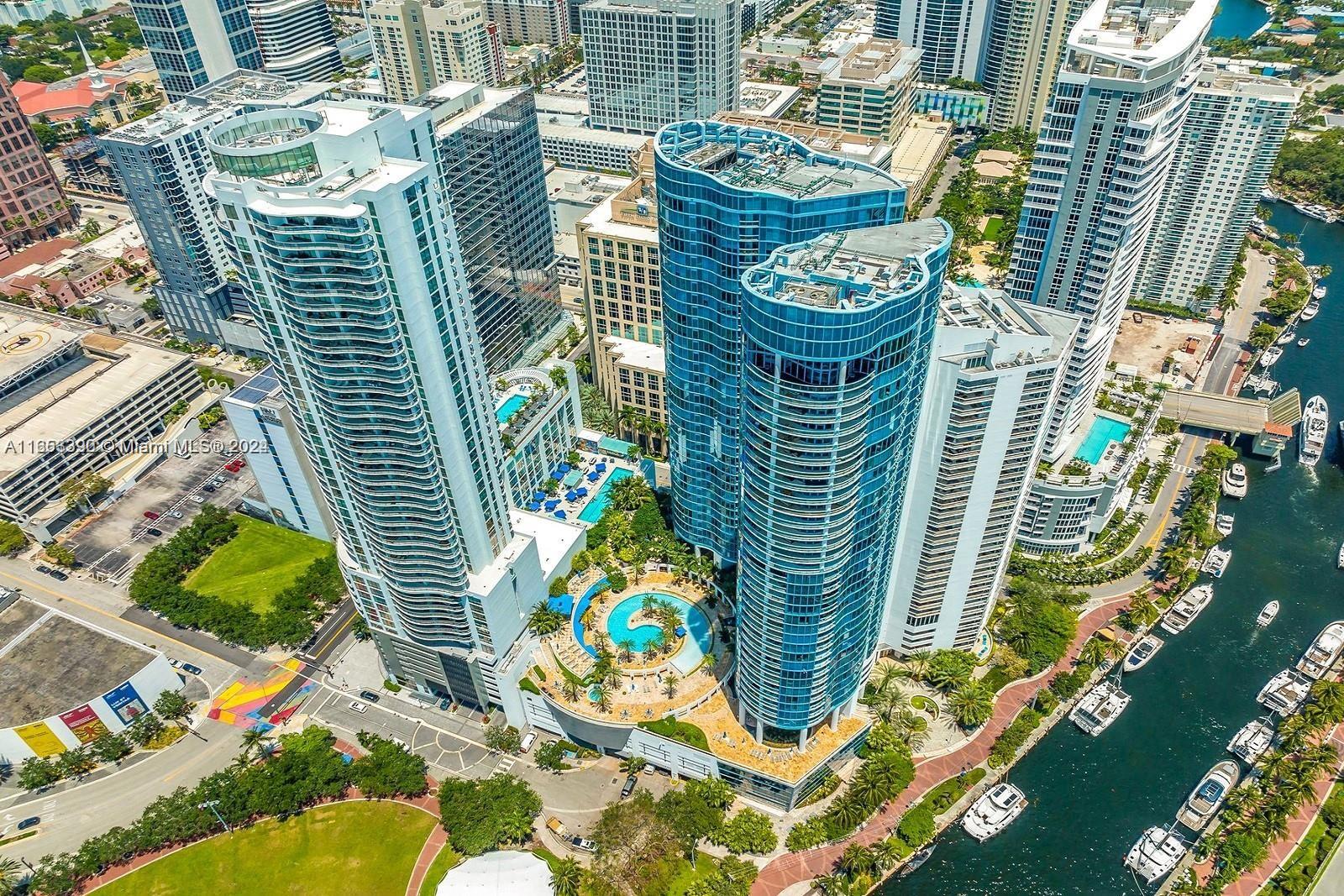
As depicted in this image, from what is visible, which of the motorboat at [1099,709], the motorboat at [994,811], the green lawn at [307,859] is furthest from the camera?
the motorboat at [1099,709]

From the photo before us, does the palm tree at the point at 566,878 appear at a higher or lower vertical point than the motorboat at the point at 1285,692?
higher

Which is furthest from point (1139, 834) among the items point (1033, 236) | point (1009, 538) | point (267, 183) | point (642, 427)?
point (267, 183)

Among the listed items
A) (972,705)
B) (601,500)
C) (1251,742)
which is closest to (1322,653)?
(1251,742)

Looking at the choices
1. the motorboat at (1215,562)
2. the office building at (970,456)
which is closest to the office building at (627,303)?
the office building at (970,456)

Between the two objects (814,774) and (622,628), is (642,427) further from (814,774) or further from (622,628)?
(814,774)

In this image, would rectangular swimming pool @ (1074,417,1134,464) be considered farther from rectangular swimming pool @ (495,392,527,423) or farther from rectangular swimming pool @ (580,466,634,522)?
rectangular swimming pool @ (495,392,527,423)

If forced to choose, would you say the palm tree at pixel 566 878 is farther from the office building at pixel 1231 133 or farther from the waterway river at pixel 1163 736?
the office building at pixel 1231 133
